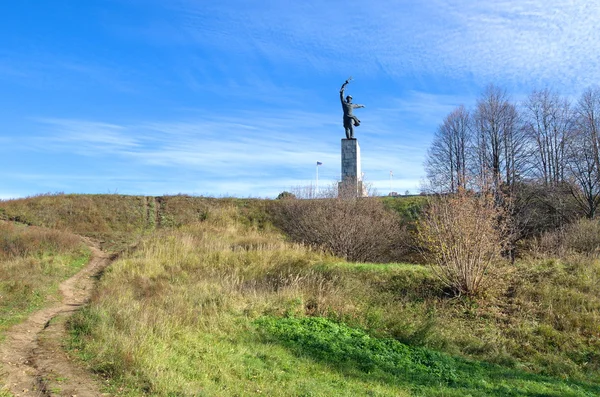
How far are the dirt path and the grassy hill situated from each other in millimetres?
291

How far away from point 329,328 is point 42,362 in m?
5.19

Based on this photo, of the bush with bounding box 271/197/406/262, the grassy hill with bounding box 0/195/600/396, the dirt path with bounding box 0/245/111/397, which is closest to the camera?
the dirt path with bounding box 0/245/111/397

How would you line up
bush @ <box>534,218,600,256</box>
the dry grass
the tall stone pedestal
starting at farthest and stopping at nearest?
the tall stone pedestal < bush @ <box>534,218,600,256</box> < the dry grass

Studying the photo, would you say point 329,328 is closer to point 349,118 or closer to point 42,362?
point 42,362

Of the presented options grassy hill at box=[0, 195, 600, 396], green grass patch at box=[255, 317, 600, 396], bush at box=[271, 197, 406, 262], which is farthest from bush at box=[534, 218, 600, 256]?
green grass patch at box=[255, 317, 600, 396]

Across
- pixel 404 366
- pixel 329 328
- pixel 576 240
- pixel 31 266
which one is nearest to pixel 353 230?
pixel 576 240

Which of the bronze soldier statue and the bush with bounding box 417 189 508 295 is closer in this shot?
the bush with bounding box 417 189 508 295

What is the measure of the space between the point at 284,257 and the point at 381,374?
9010mm

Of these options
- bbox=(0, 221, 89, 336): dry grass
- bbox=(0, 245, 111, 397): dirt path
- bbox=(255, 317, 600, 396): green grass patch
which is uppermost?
bbox=(0, 221, 89, 336): dry grass

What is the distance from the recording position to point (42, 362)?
643cm

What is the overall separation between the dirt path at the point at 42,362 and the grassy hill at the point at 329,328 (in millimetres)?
291

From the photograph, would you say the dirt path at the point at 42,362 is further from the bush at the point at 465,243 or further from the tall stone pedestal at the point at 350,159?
the tall stone pedestal at the point at 350,159

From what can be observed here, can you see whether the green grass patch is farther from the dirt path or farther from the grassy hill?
the dirt path

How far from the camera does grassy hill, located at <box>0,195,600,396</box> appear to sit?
658 centimetres
